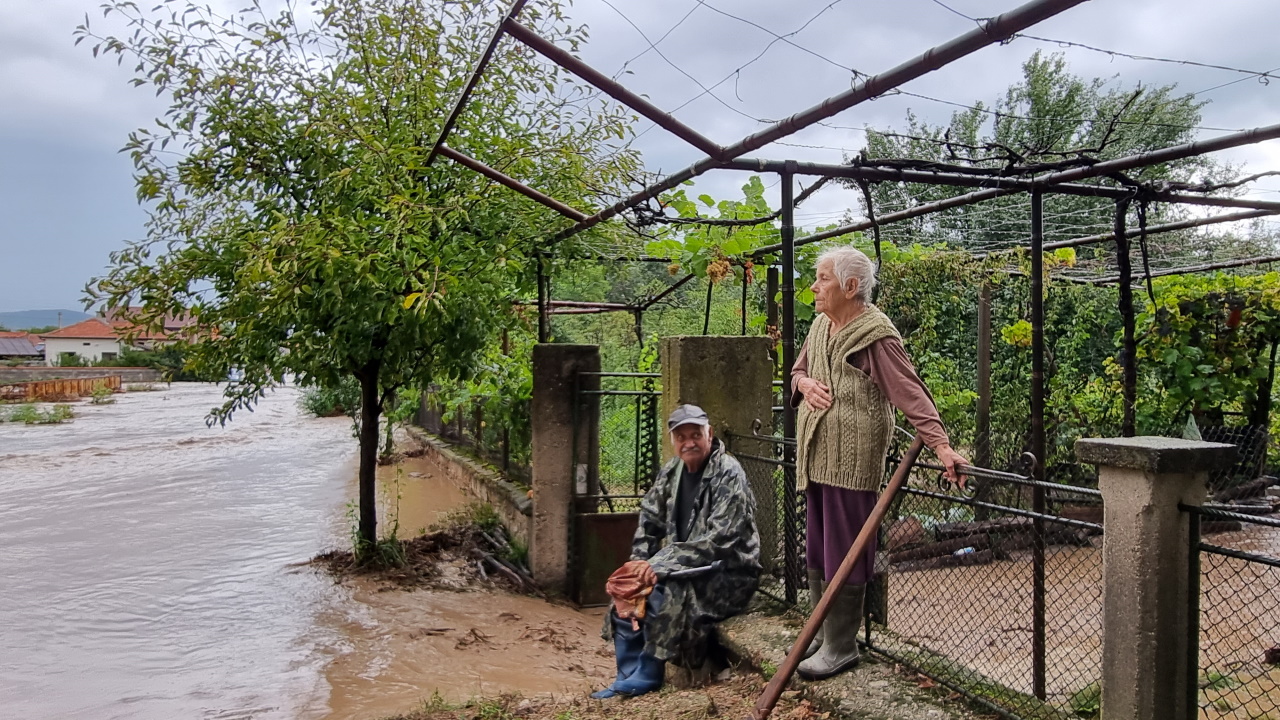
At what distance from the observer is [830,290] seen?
10.6 feet

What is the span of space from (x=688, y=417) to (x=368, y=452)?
3913 millimetres

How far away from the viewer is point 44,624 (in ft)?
20.9

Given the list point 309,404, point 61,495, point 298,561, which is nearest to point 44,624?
point 298,561

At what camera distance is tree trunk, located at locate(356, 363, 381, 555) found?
279 inches

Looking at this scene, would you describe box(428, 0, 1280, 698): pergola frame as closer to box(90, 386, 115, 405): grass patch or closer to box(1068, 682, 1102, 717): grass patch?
box(1068, 682, 1102, 717): grass patch

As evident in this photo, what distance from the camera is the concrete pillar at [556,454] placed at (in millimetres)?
7047

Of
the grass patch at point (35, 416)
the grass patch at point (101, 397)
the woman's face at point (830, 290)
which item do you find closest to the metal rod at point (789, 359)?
the woman's face at point (830, 290)

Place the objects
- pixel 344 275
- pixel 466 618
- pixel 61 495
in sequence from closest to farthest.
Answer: pixel 344 275, pixel 466 618, pixel 61 495

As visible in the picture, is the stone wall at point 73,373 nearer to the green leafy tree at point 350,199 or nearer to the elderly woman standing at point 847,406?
the green leafy tree at point 350,199

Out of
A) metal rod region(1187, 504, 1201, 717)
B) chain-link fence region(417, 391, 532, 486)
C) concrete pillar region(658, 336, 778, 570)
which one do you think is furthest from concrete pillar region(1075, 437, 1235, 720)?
chain-link fence region(417, 391, 532, 486)

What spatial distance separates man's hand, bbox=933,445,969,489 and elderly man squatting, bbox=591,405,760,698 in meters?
1.49

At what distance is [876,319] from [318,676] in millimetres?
3949

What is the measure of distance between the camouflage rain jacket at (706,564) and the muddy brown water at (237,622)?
1.07m

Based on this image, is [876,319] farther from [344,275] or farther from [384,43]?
[384,43]
